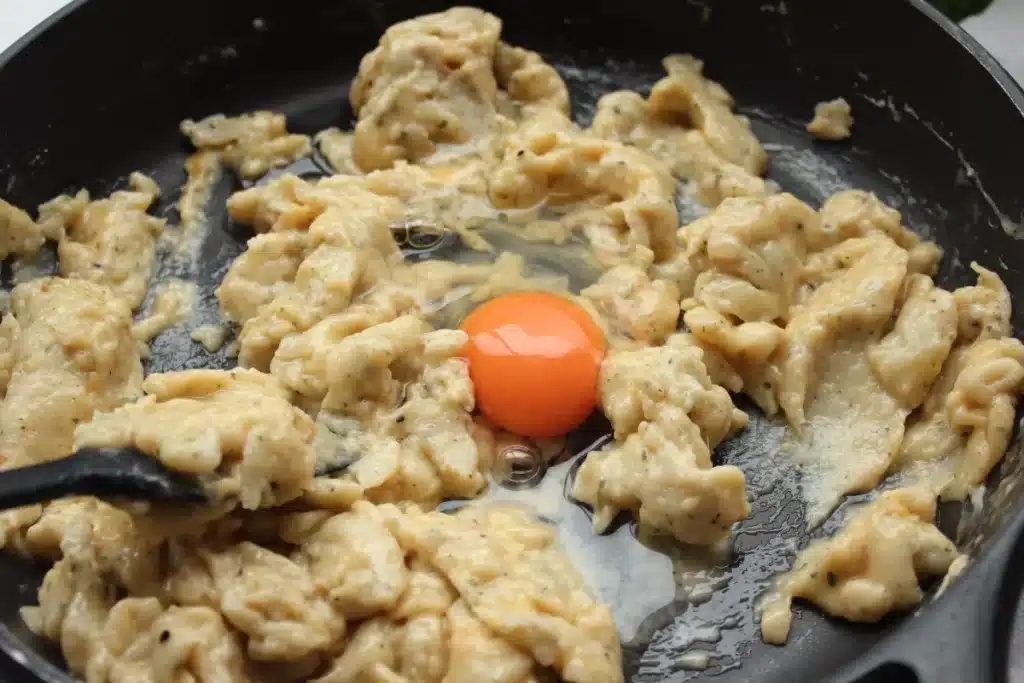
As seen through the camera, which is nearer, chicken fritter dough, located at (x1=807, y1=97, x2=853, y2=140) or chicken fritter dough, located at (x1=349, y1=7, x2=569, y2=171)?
chicken fritter dough, located at (x1=349, y1=7, x2=569, y2=171)

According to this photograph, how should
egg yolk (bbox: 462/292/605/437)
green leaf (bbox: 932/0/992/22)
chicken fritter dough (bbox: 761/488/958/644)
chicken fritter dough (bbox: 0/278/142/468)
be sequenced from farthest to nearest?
1. green leaf (bbox: 932/0/992/22)
2. egg yolk (bbox: 462/292/605/437)
3. chicken fritter dough (bbox: 0/278/142/468)
4. chicken fritter dough (bbox: 761/488/958/644)

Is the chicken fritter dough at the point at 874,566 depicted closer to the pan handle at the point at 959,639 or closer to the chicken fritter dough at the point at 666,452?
the chicken fritter dough at the point at 666,452

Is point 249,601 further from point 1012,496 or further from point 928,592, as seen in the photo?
point 1012,496

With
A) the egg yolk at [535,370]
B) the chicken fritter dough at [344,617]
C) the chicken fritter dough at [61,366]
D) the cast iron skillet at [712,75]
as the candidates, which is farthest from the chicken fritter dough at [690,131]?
the chicken fritter dough at [61,366]

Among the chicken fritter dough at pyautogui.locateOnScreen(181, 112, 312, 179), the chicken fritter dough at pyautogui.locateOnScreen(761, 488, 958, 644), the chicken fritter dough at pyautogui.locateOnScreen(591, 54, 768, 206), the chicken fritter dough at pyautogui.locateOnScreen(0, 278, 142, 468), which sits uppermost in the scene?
the chicken fritter dough at pyautogui.locateOnScreen(591, 54, 768, 206)

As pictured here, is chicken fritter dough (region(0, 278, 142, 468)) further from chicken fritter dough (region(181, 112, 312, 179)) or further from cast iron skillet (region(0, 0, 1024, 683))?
chicken fritter dough (region(181, 112, 312, 179))

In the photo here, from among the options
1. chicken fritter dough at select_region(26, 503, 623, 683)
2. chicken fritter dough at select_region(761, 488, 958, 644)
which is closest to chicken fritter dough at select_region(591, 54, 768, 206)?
chicken fritter dough at select_region(761, 488, 958, 644)
